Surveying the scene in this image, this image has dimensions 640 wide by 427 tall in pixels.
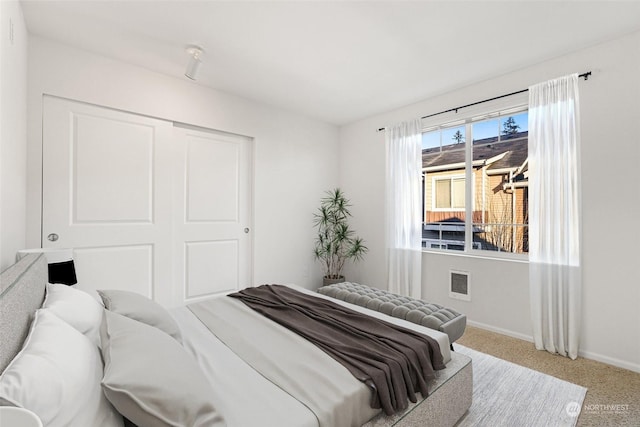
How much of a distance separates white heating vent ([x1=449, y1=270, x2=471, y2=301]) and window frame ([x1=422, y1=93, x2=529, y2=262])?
233 millimetres

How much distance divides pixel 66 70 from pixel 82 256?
1651mm

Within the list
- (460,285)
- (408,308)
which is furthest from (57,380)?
(460,285)

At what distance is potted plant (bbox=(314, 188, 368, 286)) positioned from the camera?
14.3 ft

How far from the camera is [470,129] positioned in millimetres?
3441

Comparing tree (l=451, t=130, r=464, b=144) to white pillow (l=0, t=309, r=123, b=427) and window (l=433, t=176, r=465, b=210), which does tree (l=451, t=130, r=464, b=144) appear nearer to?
window (l=433, t=176, r=465, b=210)

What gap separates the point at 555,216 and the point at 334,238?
2677 millimetres

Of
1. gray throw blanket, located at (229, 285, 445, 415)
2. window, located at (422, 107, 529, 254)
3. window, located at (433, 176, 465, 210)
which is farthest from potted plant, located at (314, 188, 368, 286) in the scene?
gray throw blanket, located at (229, 285, 445, 415)

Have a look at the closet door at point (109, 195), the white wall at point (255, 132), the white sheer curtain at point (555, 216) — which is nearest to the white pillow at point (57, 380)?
the closet door at point (109, 195)

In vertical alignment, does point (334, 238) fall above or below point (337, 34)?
below

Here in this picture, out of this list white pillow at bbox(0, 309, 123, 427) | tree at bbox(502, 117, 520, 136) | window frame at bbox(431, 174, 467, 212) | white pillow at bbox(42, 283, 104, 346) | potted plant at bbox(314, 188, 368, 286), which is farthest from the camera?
potted plant at bbox(314, 188, 368, 286)

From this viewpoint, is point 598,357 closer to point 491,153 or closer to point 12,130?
point 491,153

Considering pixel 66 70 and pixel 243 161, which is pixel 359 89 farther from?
pixel 66 70

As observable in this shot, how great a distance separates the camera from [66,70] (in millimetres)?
2551

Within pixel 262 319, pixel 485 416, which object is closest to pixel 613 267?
pixel 485 416
